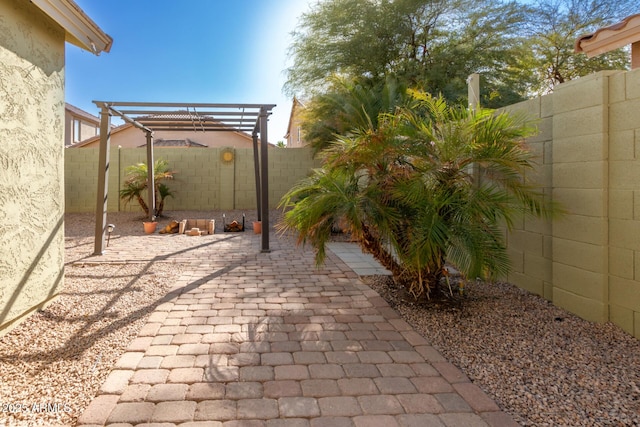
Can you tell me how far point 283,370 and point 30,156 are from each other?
310 cm

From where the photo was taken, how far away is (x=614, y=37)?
4359mm

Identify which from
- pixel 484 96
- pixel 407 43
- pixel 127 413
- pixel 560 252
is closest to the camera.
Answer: pixel 127 413

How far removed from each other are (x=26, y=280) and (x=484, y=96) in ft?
34.4

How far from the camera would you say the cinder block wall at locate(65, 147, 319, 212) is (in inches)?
508

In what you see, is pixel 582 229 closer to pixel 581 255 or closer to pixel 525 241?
pixel 581 255

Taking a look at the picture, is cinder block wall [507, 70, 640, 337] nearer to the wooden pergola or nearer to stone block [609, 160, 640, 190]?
stone block [609, 160, 640, 190]

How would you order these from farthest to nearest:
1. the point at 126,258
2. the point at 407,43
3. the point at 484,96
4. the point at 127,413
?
the point at 407,43
the point at 484,96
the point at 126,258
the point at 127,413

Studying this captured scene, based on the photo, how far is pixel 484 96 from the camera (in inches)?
409

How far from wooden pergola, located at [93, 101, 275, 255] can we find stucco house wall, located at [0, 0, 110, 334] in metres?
2.95

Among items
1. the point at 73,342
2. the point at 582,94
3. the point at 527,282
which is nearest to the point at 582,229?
the point at 527,282

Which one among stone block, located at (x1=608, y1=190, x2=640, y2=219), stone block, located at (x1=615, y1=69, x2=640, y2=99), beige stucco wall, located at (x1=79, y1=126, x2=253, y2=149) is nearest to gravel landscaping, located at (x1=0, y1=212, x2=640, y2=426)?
stone block, located at (x1=608, y1=190, x2=640, y2=219)

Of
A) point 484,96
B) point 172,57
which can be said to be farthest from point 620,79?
point 172,57

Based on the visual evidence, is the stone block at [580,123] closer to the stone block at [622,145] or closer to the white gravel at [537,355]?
the stone block at [622,145]

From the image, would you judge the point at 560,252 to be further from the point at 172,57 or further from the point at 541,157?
the point at 172,57
